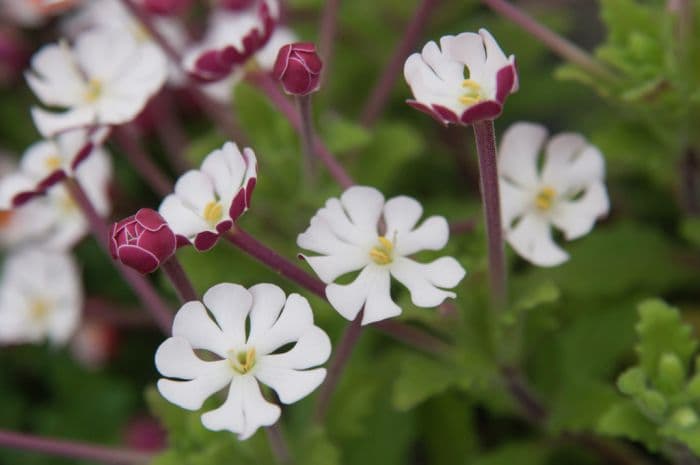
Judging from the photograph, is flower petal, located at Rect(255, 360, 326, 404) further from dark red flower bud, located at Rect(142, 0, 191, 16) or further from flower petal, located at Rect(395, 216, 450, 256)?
dark red flower bud, located at Rect(142, 0, 191, 16)

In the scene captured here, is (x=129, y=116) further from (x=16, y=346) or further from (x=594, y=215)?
(x=16, y=346)

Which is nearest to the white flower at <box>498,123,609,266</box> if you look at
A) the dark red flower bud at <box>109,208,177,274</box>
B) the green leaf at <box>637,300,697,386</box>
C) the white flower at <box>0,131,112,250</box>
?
the green leaf at <box>637,300,697,386</box>

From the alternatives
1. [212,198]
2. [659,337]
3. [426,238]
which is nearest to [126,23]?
[212,198]

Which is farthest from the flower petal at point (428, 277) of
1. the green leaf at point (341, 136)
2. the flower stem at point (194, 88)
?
the flower stem at point (194, 88)

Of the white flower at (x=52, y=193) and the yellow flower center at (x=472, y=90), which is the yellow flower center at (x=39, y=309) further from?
the yellow flower center at (x=472, y=90)

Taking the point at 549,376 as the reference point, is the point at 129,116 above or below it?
above

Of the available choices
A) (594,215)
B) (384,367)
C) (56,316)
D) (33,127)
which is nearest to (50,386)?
(56,316)
